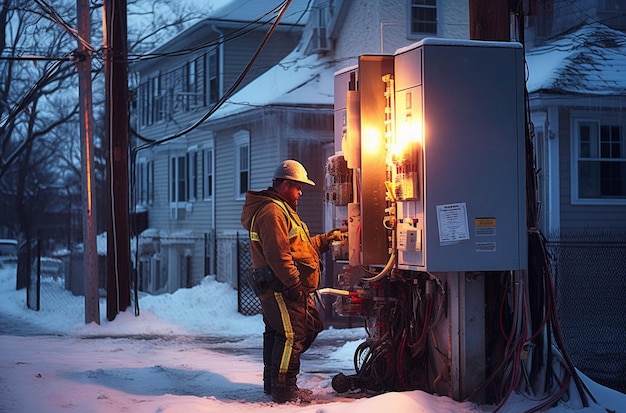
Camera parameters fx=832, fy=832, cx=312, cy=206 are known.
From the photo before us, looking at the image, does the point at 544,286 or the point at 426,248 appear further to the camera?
the point at 544,286

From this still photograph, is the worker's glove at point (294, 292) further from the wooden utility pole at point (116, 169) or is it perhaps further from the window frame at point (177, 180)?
the window frame at point (177, 180)

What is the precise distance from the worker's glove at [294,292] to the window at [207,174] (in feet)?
63.7

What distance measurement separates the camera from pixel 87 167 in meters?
14.0

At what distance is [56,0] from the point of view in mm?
27812

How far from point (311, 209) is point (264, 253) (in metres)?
13.5

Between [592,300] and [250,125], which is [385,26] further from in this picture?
[592,300]

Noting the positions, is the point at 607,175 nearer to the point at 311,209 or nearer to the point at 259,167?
the point at 311,209

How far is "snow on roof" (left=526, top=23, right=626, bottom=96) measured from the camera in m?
16.5

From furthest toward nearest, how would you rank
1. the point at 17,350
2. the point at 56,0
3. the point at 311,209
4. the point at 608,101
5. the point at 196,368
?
the point at 56,0
the point at 311,209
the point at 608,101
the point at 17,350
the point at 196,368

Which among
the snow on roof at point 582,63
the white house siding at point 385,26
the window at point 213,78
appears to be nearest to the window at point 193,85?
the window at point 213,78

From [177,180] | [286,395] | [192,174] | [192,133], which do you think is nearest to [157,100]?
[177,180]

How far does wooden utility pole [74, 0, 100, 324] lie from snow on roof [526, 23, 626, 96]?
844cm

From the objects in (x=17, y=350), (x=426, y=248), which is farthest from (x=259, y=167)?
(x=426, y=248)

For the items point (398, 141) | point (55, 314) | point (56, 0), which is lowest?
point (55, 314)
